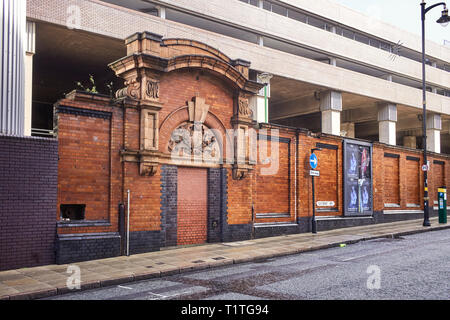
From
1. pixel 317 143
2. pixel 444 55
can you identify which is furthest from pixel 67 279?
pixel 444 55

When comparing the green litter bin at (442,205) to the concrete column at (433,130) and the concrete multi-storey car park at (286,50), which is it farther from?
the concrete column at (433,130)

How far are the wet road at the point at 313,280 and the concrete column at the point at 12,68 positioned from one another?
5.00 m

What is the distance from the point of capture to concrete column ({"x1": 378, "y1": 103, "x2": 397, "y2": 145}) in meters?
35.3

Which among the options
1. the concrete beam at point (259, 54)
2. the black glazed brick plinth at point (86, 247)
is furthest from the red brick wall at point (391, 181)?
the black glazed brick plinth at point (86, 247)

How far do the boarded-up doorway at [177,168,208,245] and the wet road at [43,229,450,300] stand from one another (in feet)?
10.4

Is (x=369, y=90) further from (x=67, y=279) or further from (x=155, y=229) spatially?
(x=67, y=279)

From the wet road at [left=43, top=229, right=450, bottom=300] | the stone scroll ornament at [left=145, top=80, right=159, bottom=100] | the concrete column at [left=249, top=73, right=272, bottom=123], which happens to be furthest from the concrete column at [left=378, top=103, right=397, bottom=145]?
the stone scroll ornament at [left=145, top=80, right=159, bottom=100]

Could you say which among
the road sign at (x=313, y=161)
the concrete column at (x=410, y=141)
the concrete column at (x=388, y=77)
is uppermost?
the concrete column at (x=388, y=77)

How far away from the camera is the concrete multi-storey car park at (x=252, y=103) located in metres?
11.6

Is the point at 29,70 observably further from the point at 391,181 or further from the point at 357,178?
the point at 391,181

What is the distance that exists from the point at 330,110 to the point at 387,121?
7.15 m

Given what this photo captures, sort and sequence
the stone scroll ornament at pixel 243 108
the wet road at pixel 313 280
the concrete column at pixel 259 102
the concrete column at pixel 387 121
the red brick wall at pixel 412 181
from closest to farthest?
the wet road at pixel 313 280
the stone scroll ornament at pixel 243 108
the red brick wall at pixel 412 181
the concrete column at pixel 259 102
the concrete column at pixel 387 121

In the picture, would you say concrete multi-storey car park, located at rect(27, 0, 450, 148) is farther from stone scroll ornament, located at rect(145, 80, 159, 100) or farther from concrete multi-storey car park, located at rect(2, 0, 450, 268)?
stone scroll ornament, located at rect(145, 80, 159, 100)
